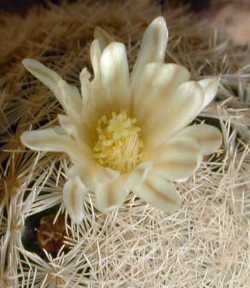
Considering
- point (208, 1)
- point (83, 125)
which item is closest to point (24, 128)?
point (83, 125)

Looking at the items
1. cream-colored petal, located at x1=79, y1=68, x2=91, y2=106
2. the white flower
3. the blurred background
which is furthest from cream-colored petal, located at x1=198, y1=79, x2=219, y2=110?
the blurred background

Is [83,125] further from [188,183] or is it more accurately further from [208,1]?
[208,1]

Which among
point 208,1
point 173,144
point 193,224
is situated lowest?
point 208,1

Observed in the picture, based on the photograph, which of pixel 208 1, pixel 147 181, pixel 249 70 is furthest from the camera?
pixel 208 1

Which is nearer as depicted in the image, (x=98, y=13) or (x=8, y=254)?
(x=8, y=254)

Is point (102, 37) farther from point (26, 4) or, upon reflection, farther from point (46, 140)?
point (26, 4)

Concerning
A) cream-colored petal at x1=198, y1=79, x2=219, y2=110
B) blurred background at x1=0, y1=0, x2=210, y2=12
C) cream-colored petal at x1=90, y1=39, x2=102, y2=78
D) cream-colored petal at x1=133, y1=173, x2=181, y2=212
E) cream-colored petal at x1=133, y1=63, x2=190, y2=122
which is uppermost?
cream-colored petal at x1=90, y1=39, x2=102, y2=78

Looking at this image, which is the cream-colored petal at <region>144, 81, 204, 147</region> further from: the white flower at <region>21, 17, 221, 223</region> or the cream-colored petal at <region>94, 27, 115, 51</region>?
the cream-colored petal at <region>94, 27, 115, 51</region>
